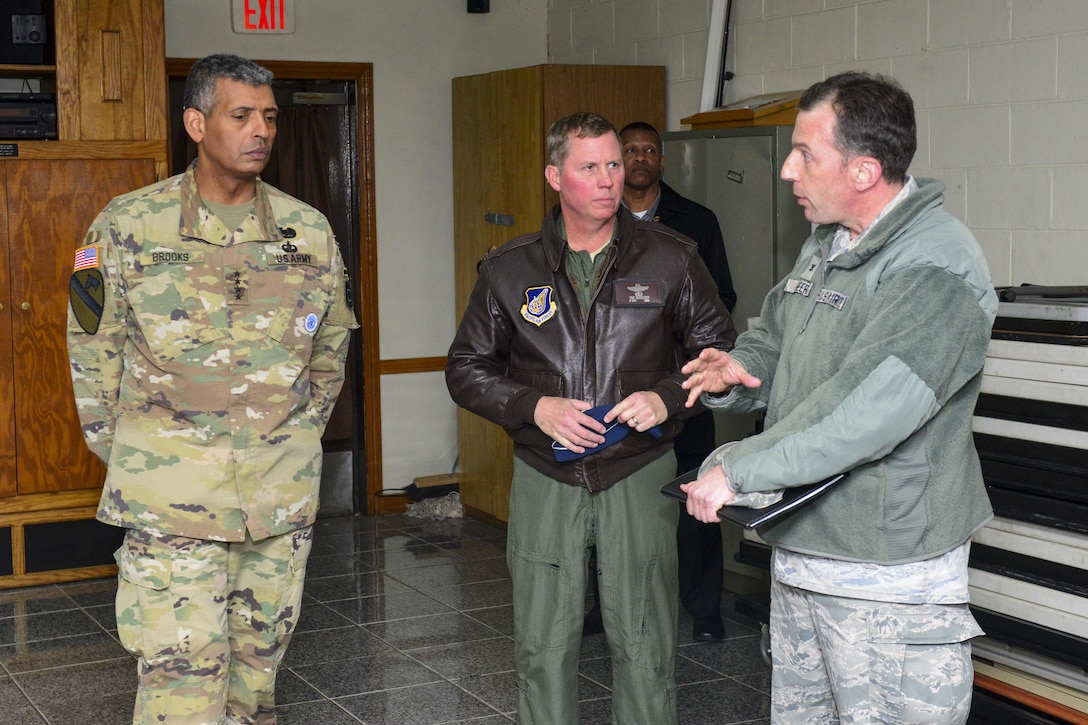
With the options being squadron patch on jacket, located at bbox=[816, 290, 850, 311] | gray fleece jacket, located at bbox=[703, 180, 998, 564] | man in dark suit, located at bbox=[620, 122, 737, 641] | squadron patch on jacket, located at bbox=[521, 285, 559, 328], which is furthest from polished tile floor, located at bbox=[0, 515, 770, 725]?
squadron patch on jacket, located at bbox=[816, 290, 850, 311]

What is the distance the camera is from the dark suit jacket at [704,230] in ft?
15.1

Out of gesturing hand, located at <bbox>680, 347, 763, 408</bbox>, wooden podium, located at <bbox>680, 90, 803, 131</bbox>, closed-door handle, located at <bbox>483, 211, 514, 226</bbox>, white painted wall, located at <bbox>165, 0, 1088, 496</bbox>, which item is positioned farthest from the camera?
closed-door handle, located at <bbox>483, 211, 514, 226</bbox>

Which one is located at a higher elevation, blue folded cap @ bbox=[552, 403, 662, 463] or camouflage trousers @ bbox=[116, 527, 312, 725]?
blue folded cap @ bbox=[552, 403, 662, 463]

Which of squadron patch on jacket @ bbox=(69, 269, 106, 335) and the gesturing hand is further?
squadron patch on jacket @ bbox=(69, 269, 106, 335)

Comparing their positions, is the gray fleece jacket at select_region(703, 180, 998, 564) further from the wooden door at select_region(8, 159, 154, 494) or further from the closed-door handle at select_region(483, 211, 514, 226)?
the wooden door at select_region(8, 159, 154, 494)

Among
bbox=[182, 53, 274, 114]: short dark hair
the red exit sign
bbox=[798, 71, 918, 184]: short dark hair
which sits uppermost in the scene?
the red exit sign

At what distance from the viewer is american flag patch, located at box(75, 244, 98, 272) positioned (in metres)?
2.85

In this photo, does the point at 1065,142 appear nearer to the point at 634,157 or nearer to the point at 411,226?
the point at 634,157

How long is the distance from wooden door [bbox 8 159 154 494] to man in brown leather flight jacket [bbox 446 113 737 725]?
3019mm

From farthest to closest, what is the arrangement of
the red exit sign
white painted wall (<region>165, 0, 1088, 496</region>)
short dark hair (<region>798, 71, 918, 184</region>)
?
the red exit sign → white painted wall (<region>165, 0, 1088, 496</region>) → short dark hair (<region>798, 71, 918, 184</region>)

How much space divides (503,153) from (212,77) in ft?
10.7

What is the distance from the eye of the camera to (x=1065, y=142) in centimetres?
388

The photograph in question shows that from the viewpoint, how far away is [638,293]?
2936mm

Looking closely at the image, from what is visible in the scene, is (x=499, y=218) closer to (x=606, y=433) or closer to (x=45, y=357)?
(x=45, y=357)
